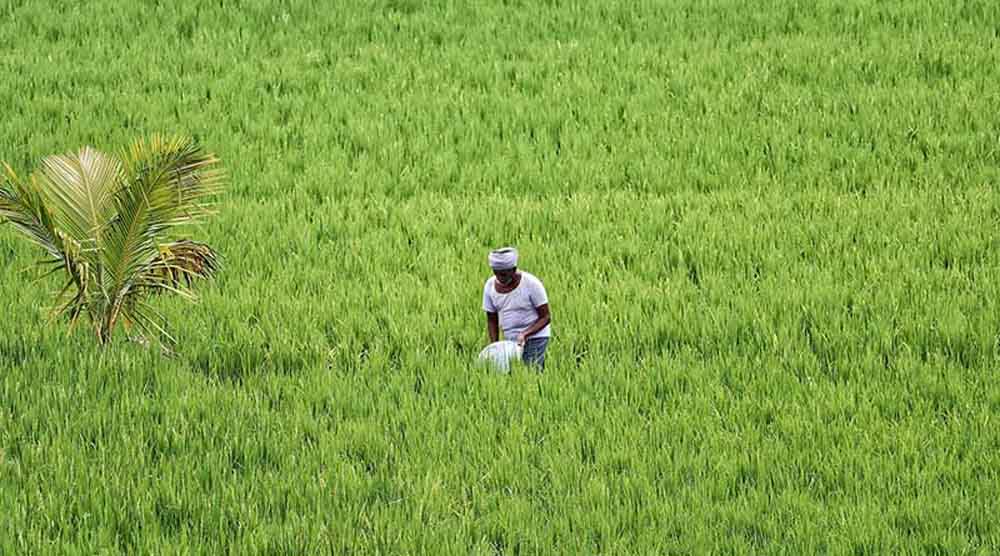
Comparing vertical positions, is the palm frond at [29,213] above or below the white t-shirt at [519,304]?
above

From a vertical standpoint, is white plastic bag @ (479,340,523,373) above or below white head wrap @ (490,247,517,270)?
below

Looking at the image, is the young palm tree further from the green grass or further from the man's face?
the man's face

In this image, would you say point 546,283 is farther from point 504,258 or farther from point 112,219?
point 112,219

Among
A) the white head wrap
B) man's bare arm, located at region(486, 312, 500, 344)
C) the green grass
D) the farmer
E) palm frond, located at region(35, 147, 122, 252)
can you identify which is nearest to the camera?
the green grass

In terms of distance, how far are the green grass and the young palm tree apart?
34 centimetres

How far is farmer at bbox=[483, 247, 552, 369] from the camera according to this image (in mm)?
8367

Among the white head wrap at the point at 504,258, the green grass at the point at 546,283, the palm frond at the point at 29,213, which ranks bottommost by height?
the green grass at the point at 546,283

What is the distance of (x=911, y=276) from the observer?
994 centimetres

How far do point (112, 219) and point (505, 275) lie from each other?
2.39 metres

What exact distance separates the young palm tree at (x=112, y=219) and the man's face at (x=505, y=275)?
182 centimetres

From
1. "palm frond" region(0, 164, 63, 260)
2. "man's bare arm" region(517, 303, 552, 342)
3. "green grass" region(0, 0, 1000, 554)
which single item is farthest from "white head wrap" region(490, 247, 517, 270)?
"palm frond" region(0, 164, 63, 260)

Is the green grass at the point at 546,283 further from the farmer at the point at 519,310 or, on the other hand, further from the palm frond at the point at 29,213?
the palm frond at the point at 29,213

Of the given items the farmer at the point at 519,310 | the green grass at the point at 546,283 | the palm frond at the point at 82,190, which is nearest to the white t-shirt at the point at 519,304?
the farmer at the point at 519,310

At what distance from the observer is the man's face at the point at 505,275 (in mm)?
8273
